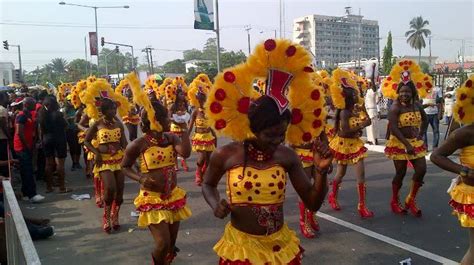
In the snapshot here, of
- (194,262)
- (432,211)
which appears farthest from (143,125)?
(432,211)

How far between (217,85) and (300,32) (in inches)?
4081

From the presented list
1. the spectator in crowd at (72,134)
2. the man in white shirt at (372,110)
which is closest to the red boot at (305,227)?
the spectator in crowd at (72,134)

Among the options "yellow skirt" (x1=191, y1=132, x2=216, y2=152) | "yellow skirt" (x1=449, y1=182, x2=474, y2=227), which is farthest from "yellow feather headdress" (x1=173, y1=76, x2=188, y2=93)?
"yellow skirt" (x1=449, y1=182, x2=474, y2=227)

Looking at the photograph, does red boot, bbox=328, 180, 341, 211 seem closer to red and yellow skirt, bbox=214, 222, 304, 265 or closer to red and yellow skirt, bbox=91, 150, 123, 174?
red and yellow skirt, bbox=91, 150, 123, 174

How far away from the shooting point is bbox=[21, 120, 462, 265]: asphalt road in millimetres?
5580

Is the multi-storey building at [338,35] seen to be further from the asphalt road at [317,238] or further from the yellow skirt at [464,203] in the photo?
the yellow skirt at [464,203]

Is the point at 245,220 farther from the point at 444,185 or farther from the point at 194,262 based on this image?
the point at 444,185

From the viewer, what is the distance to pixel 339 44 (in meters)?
115

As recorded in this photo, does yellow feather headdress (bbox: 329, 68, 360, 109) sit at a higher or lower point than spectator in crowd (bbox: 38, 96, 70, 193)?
higher

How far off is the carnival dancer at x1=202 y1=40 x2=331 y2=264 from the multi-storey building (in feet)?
324

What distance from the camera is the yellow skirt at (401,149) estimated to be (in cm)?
660

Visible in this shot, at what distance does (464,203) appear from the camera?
4086mm

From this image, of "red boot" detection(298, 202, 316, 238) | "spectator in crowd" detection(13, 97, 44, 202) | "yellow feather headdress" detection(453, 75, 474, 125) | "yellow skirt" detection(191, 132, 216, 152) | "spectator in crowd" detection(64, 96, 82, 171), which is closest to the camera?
"yellow feather headdress" detection(453, 75, 474, 125)

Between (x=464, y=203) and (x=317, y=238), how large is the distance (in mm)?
2402
